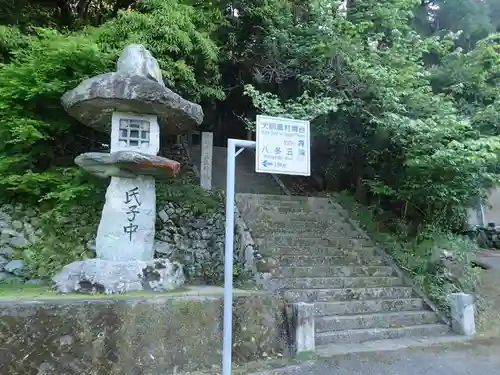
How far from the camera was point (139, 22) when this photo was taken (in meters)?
7.50

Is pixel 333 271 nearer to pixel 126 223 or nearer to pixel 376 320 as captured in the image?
pixel 376 320

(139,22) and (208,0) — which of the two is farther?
(208,0)

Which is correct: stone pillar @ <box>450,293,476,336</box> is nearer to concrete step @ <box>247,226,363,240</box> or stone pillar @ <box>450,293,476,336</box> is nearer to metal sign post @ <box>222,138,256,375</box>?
concrete step @ <box>247,226,363,240</box>

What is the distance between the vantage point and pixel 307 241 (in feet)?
26.2

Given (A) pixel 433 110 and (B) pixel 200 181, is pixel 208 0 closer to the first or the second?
(B) pixel 200 181

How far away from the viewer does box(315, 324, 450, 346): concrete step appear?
228 inches

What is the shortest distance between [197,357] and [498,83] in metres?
9.54

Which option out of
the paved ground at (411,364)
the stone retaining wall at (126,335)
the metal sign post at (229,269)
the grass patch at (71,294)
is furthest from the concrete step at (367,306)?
the metal sign post at (229,269)

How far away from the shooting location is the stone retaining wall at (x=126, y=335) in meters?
4.07

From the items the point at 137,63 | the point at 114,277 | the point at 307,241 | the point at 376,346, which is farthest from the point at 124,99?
the point at 376,346

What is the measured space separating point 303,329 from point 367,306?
183 cm

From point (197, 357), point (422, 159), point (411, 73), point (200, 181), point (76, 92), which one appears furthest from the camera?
point (200, 181)

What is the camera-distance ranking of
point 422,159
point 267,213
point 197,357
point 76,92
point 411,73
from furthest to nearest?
point 267,213 → point 411,73 → point 422,159 → point 76,92 → point 197,357

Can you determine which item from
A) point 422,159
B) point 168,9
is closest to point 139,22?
point 168,9
